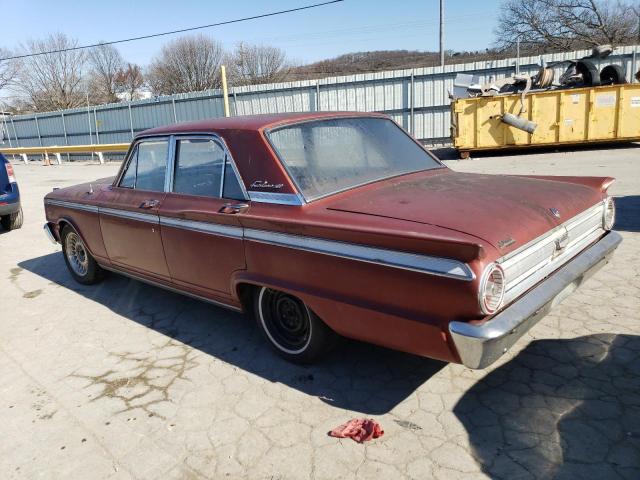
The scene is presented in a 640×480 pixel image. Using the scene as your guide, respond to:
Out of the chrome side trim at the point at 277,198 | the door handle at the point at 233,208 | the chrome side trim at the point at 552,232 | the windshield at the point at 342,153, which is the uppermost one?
the windshield at the point at 342,153

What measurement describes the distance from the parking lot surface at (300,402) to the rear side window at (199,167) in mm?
1143

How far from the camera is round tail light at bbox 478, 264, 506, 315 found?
2.20m

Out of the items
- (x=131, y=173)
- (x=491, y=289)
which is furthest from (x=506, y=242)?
(x=131, y=173)

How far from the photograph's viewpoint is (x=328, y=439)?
2580 millimetres

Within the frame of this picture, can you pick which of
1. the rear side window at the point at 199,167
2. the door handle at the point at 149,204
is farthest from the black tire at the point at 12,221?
the rear side window at the point at 199,167

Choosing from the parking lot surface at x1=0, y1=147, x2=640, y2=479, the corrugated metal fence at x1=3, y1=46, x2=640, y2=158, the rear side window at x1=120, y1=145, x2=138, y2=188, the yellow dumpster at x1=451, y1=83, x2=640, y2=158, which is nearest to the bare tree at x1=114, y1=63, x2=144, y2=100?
the corrugated metal fence at x1=3, y1=46, x2=640, y2=158

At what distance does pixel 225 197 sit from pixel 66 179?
14.3m

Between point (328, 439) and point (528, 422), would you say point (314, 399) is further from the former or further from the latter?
point (528, 422)

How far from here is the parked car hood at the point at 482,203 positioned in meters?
2.43

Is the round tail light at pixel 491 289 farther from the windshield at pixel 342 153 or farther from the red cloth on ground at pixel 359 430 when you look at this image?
the windshield at pixel 342 153

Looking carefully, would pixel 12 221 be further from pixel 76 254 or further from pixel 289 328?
pixel 289 328

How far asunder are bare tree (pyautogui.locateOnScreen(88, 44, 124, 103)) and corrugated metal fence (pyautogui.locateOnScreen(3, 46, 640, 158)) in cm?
3780

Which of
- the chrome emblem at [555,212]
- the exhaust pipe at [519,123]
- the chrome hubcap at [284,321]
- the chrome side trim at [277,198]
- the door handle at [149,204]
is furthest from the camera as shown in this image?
the exhaust pipe at [519,123]

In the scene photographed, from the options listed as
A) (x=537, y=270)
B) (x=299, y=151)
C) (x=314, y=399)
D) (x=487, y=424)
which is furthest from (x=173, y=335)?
(x=537, y=270)
